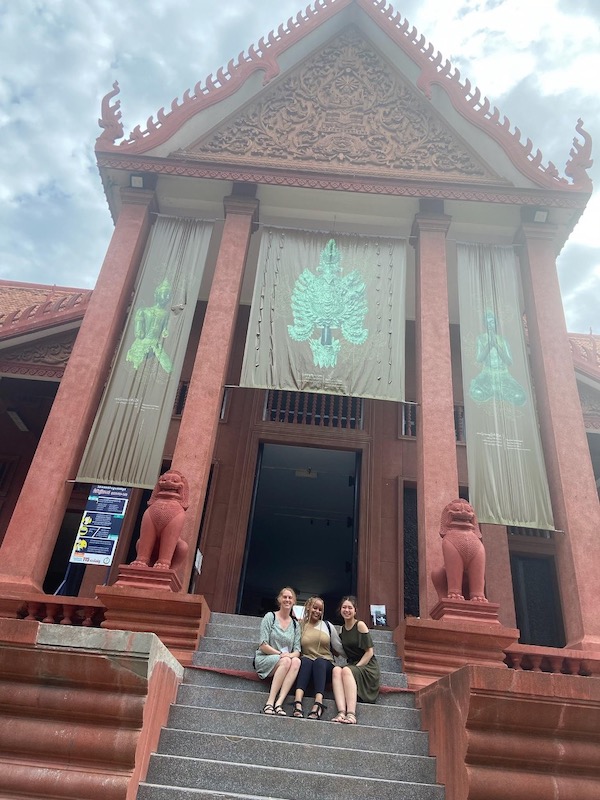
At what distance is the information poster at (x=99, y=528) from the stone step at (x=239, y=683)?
306 cm

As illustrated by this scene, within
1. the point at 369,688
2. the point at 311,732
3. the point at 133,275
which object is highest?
the point at 133,275

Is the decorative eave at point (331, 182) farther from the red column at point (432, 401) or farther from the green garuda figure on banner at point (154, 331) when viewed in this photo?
the green garuda figure on banner at point (154, 331)

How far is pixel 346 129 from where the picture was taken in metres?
9.16

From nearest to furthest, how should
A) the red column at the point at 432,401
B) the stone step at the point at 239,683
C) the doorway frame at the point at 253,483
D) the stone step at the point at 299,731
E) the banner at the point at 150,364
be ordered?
1. the stone step at the point at 299,731
2. the stone step at the point at 239,683
3. the red column at the point at 432,401
4. the banner at the point at 150,364
5. the doorway frame at the point at 253,483

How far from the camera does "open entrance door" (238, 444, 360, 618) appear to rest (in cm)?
1098

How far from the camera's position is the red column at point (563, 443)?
621 centimetres

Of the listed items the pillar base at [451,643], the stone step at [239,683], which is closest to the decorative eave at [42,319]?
the stone step at [239,683]

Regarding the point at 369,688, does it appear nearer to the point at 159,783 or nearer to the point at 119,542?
the point at 159,783

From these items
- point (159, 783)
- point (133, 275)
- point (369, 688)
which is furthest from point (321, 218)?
point (159, 783)

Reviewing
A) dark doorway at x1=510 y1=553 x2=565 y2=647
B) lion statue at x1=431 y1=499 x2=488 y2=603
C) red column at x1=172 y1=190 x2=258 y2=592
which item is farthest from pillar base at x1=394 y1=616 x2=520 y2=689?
dark doorway at x1=510 y1=553 x2=565 y2=647

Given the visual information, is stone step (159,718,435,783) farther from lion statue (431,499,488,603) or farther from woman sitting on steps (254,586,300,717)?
lion statue (431,499,488,603)

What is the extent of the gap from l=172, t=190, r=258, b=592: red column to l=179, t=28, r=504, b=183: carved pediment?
1.09 metres

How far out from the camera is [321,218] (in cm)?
941

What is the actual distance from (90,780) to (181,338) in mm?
6056
